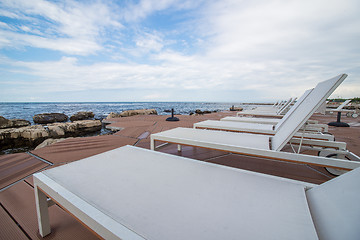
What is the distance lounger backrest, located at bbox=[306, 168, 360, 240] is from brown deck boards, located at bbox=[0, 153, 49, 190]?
104 inches

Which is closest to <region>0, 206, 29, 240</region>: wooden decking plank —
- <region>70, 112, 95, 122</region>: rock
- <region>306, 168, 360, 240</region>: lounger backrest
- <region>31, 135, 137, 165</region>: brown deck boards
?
<region>31, 135, 137, 165</region>: brown deck boards

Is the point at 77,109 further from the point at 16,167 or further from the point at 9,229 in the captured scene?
the point at 9,229

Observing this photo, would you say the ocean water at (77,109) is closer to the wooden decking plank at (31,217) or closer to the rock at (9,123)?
the rock at (9,123)

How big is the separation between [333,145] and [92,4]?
7.78 meters

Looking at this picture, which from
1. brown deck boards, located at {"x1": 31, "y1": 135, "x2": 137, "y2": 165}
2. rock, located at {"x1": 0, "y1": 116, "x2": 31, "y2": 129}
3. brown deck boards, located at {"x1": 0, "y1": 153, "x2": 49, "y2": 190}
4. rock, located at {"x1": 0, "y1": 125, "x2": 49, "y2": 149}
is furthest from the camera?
rock, located at {"x1": 0, "y1": 116, "x2": 31, "y2": 129}

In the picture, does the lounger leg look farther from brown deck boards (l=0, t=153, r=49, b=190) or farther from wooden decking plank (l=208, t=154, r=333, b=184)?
wooden decking plank (l=208, t=154, r=333, b=184)

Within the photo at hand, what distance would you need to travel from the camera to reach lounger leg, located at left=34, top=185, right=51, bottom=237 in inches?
36.5

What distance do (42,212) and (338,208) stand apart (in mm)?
1573

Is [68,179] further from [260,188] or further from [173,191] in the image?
[260,188]

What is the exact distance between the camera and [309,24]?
5.16 metres

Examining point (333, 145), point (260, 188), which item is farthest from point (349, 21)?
point (260, 188)

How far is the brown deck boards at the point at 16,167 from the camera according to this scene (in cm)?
169

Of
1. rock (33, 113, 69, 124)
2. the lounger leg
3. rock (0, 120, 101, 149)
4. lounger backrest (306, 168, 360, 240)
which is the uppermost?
lounger backrest (306, 168, 360, 240)

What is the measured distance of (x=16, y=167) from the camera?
197cm
